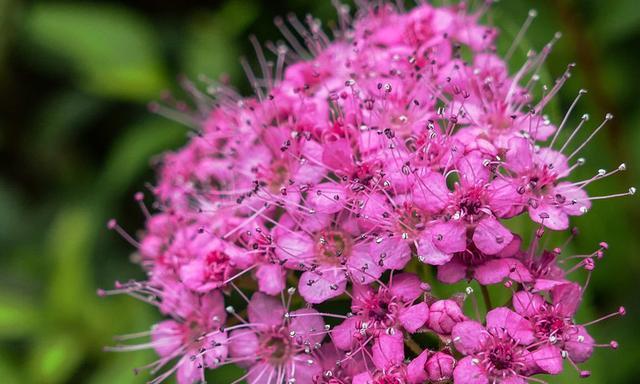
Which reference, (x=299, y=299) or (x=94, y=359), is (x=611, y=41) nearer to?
(x=299, y=299)

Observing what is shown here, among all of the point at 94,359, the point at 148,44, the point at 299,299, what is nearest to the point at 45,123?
the point at 148,44

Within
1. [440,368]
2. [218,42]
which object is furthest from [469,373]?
[218,42]

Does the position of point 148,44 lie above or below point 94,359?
above

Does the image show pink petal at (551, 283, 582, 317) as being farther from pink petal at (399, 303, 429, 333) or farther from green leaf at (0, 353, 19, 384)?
green leaf at (0, 353, 19, 384)

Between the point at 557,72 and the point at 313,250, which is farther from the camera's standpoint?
the point at 557,72

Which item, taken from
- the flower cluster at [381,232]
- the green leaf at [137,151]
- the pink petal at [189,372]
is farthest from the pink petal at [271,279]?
the green leaf at [137,151]

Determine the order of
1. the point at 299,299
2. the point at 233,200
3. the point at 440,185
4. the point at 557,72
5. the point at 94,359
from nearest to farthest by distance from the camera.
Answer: the point at 440,185 → the point at 299,299 → the point at 233,200 → the point at 557,72 → the point at 94,359

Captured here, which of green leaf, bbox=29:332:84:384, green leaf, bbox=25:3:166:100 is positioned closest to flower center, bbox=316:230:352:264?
green leaf, bbox=29:332:84:384
